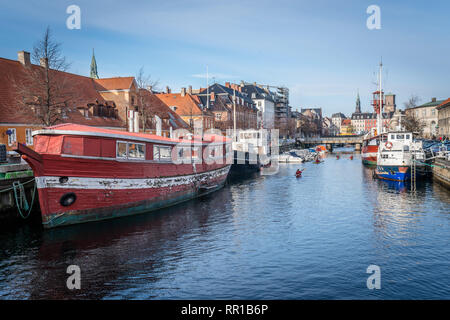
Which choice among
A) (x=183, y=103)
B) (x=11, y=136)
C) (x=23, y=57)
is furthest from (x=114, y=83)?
(x=183, y=103)

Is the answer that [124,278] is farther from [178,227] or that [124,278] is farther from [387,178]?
[387,178]

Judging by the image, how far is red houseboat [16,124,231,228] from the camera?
58.1 ft

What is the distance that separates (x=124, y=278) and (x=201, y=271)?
2770 millimetres

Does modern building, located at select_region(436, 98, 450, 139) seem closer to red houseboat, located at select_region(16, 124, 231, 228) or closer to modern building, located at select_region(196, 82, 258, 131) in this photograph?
modern building, located at select_region(196, 82, 258, 131)

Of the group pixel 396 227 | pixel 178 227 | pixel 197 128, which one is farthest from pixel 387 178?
pixel 197 128

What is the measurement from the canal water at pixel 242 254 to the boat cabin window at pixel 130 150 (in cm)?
362

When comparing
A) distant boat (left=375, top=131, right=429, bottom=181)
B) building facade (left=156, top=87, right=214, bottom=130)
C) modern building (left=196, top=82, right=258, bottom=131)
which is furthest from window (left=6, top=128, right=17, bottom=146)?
modern building (left=196, top=82, right=258, bottom=131)

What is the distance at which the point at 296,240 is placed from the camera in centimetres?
1770

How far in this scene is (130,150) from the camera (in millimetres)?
21266

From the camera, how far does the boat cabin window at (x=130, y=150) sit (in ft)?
67.2

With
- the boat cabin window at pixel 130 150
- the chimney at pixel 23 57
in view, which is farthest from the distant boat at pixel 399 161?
the chimney at pixel 23 57

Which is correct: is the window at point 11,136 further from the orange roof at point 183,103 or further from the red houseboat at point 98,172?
the orange roof at point 183,103
